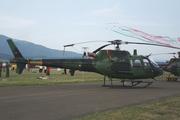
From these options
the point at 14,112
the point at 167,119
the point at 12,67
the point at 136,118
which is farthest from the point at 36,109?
the point at 12,67

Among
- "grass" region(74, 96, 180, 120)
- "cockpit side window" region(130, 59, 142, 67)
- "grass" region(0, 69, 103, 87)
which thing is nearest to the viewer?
"grass" region(74, 96, 180, 120)

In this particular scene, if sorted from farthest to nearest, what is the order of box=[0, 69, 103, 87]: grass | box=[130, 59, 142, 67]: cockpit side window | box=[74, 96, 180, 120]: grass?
box=[0, 69, 103, 87]: grass
box=[130, 59, 142, 67]: cockpit side window
box=[74, 96, 180, 120]: grass

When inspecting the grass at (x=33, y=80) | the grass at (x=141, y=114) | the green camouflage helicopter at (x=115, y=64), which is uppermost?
the green camouflage helicopter at (x=115, y=64)

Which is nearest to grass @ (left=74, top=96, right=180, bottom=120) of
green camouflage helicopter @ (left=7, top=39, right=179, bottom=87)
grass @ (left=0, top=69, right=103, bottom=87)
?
green camouflage helicopter @ (left=7, top=39, right=179, bottom=87)

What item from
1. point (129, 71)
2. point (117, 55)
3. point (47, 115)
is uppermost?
point (117, 55)

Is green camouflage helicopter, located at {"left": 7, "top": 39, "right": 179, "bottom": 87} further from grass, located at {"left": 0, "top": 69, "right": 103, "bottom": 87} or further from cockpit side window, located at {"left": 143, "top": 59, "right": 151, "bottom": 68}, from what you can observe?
grass, located at {"left": 0, "top": 69, "right": 103, "bottom": 87}

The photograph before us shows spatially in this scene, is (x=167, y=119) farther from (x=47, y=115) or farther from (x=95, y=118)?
(x=47, y=115)

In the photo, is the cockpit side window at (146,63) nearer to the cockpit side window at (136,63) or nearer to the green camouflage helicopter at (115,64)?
the green camouflage helicopter at (115,64)

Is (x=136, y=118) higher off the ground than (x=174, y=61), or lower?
lower

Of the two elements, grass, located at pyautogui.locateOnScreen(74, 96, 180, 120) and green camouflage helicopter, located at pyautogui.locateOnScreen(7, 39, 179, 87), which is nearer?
grass, located at pyautogui.locateOnScreen(74, 96, 180, 120)

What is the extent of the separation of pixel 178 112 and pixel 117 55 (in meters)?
10.8

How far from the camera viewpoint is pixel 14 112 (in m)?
8.16

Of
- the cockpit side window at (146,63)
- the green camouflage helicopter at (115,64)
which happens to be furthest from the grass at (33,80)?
the cockpit side window at (146,63)

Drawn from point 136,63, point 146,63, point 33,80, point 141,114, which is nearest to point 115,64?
point 136,63
